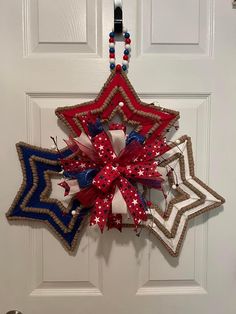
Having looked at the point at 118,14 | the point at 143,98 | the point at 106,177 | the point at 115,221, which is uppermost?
Answer: the point at 118,14

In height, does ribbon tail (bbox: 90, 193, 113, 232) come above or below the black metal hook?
below

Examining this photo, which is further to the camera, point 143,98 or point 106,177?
point 143,98

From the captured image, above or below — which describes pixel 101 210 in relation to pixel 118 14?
below

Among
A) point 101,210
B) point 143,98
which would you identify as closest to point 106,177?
point 101,210

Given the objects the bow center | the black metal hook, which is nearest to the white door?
the black metal hook

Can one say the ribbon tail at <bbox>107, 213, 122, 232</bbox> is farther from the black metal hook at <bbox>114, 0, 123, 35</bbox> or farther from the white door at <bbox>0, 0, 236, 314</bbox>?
the black metal hook at <bbox>114, 0, 123, 35</bbox>

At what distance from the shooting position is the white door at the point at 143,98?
0.85m

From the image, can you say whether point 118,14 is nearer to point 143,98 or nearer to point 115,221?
point 143,98

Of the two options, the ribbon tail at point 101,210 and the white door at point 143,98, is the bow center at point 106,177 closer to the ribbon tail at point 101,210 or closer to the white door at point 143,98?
the ribbon tail at point 101,210

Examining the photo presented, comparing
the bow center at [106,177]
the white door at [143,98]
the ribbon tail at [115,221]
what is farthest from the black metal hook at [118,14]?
the ribbon tail at [115,221]

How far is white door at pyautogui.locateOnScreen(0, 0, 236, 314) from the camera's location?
0.85 metres

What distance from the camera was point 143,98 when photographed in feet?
2.86

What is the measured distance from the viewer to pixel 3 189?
2.87ft

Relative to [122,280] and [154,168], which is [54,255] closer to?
[122,280]
